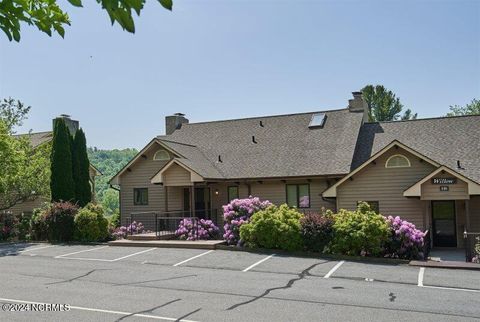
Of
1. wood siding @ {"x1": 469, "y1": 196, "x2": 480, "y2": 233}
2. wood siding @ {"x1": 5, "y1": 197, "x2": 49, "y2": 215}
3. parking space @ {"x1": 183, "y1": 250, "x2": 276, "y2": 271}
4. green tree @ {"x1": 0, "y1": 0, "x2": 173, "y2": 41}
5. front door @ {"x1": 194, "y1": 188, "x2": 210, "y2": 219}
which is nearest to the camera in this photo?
green tree @ {"x1": 0, "y1": 0, "x2": 173, "y2": 41}

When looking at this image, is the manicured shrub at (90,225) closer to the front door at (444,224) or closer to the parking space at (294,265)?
the parking space at (294,265)

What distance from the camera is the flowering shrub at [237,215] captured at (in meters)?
21.5

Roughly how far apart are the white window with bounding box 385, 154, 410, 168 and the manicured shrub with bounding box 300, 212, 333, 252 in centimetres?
441

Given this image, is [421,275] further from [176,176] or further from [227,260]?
[176,176]

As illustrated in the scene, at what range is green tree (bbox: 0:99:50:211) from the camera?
26.2 meters

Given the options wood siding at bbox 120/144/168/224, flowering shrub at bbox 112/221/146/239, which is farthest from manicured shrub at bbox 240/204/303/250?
wood siding at bbox 120/144/168/224

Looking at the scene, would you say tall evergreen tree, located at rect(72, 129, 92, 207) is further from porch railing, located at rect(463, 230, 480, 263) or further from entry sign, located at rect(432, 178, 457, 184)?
porch railing, located at rect(463, 230, 480, 263)

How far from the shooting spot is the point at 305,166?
25406mm

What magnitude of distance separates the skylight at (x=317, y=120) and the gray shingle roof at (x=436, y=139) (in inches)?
98.3

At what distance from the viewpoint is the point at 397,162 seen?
22.0 meters

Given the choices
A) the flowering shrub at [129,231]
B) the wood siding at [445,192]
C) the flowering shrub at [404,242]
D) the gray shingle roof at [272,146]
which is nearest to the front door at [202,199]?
the gray shingle roof at [272,146]

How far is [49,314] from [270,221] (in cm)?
1107

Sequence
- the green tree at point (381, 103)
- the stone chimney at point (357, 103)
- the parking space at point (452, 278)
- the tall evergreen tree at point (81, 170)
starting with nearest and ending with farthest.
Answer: the parking space at point (452, 278)
the stone chimney at point (357, 103)
the tall evergreen tree at point (81, 170)
the green tree at point (381, 103)

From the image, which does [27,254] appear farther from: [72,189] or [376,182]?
[376,182]
